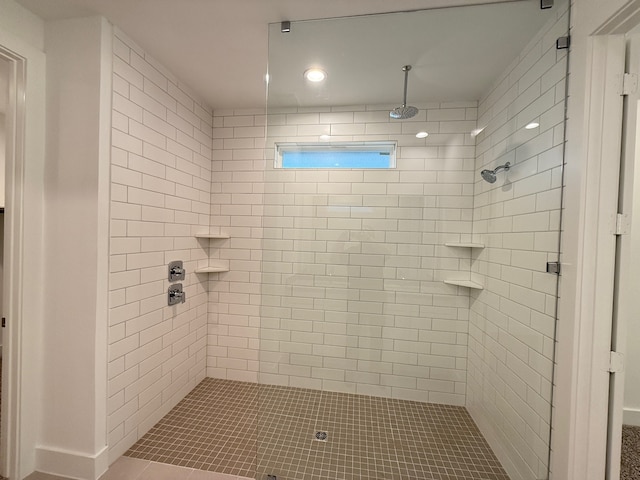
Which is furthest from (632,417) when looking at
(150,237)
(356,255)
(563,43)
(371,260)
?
(150,237)

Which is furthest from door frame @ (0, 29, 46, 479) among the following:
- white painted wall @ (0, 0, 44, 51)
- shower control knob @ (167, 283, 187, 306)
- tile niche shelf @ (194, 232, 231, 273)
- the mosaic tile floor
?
tile niche shelf @ (194, 232, 231, 273)

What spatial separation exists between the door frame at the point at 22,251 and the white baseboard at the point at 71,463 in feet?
0.20

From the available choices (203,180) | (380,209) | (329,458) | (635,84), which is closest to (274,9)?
(380,209)

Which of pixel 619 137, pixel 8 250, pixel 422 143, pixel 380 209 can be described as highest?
pixel 422 143

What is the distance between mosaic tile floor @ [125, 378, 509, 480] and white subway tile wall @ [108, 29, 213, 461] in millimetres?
274

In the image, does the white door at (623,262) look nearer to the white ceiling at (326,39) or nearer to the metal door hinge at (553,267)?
the metal door hinge at (553,267)

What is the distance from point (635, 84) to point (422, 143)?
932mm

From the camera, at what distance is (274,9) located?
4.45 ft

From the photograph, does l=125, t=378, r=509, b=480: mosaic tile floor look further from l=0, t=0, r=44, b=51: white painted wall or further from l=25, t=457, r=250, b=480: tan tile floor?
l=0, t=0, r=44, b=51: white painted wall

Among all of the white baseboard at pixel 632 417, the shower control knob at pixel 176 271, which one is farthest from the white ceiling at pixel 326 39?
the white baseboard at pixel 632 417

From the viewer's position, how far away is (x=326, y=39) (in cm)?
155

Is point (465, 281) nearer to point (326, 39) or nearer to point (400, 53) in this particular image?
point (400, 53)

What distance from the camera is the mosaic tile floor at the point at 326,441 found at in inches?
58.7

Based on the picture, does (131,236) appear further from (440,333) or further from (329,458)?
(440,333)
